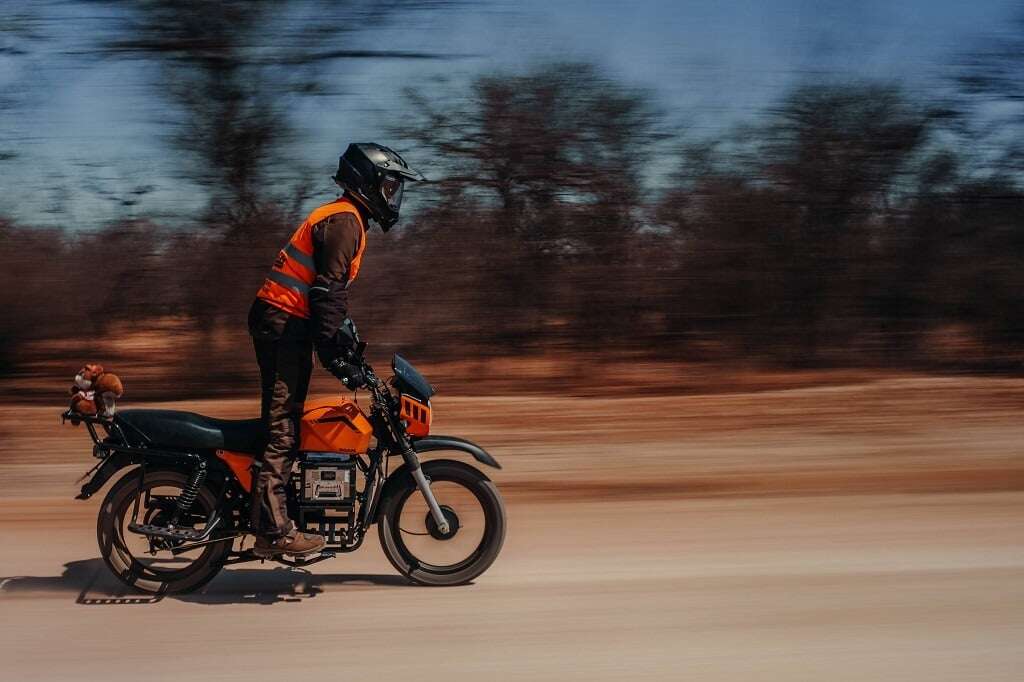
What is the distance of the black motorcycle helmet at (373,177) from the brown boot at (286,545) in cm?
161

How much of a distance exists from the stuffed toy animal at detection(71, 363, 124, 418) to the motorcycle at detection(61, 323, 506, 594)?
51 mm

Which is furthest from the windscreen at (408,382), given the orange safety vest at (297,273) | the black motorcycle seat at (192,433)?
the black motorcycle seat at (192,433)

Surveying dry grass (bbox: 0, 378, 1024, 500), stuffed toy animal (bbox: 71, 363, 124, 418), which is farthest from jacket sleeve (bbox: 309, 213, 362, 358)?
dry grass (bbox: 0, 378, 1024, 500)

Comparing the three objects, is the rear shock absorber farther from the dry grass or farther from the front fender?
the dry grass

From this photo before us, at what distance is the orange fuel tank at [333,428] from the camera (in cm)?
567

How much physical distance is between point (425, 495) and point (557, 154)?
7889 millimetres

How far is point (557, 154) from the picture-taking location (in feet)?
42.8

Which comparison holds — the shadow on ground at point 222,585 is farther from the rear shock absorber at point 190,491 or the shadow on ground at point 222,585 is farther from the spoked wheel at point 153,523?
the rear shock absorber at point 190,491

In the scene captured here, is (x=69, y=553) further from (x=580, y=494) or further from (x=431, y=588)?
(x=580, y=494)

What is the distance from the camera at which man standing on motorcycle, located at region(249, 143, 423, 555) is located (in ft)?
18.1

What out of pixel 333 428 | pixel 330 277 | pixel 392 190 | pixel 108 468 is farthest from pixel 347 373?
pixel 108 468

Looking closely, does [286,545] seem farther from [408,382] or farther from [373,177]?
[373,177]

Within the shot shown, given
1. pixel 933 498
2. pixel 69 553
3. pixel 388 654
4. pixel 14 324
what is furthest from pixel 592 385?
pixel 388 654

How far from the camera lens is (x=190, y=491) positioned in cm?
564
